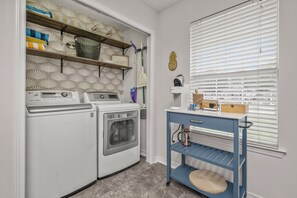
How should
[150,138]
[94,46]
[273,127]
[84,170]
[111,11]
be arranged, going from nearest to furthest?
1. [273,127]
2. [84,170]
3. [111,11]
4. [94,46]
5. [150,138]

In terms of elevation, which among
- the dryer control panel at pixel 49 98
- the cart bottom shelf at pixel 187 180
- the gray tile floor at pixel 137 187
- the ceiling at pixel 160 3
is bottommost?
the gray tile floor at pixel 137 187

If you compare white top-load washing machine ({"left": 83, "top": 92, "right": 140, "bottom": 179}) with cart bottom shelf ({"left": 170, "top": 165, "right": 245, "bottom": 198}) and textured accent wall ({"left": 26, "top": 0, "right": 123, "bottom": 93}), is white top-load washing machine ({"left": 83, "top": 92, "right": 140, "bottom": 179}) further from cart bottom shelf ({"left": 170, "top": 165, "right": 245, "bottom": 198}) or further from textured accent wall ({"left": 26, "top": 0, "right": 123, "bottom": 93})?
cart bottom shelf ({"left": 170, "top": 165, "right": 245, "bottom": 198})

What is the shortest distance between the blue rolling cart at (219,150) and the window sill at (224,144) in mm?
69

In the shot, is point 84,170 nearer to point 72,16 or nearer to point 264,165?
point 264,165

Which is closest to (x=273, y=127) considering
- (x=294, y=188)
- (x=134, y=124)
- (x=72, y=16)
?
(x=294, y=188)

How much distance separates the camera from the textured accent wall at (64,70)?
73.3 inches

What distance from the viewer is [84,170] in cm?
162

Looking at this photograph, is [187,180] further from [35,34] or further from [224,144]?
[35,34]

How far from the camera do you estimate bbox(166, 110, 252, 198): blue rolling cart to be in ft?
3.89

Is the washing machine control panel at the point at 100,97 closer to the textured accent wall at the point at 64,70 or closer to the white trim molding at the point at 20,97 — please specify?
the textured accent wall at the point at 64,70

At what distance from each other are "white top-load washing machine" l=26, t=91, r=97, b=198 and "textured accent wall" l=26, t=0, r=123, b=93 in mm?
379

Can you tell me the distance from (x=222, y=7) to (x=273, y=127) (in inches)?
56.4

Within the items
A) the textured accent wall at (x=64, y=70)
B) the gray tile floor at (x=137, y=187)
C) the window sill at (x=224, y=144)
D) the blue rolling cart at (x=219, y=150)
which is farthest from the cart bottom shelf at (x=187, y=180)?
the textured accent wall at (x=64, y=70)

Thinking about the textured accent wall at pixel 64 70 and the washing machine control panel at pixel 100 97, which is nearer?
the textured accent wall at pixel 64 70
